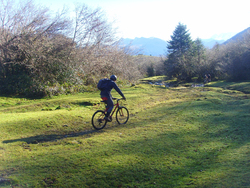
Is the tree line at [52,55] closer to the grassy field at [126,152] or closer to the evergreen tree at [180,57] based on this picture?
the grassy field at [126,152]

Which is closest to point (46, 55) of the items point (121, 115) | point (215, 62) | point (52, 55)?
point (52, 55)

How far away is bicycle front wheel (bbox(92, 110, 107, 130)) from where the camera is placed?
26.2 ft

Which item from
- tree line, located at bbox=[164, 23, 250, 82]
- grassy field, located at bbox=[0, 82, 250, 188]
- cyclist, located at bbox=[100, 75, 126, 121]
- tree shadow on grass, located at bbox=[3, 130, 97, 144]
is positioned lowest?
grassy field, located at bbox=[0, 82, 250, 188]

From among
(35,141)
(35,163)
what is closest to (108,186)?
(35,163)

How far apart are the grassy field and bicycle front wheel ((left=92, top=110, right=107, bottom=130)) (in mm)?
299

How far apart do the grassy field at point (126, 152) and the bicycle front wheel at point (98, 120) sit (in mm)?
299

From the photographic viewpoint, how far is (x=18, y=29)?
1508 cm

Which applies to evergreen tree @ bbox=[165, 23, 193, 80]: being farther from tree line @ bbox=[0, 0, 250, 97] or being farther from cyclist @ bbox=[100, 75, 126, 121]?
cyclist @ bbox=[100, 75, 126, 121]

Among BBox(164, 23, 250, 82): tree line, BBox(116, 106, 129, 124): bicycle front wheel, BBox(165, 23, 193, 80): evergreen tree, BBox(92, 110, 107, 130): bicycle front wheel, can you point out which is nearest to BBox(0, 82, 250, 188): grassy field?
BBox(92, 110, 107, 130): bicycle front wheel

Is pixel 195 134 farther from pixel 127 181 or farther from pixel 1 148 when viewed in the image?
pixel 1 148

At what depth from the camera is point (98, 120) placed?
8062 mm

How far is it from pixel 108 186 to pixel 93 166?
84 cm

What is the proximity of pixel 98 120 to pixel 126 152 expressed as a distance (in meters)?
2.81

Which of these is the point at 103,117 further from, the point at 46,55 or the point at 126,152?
the point at 46,55
